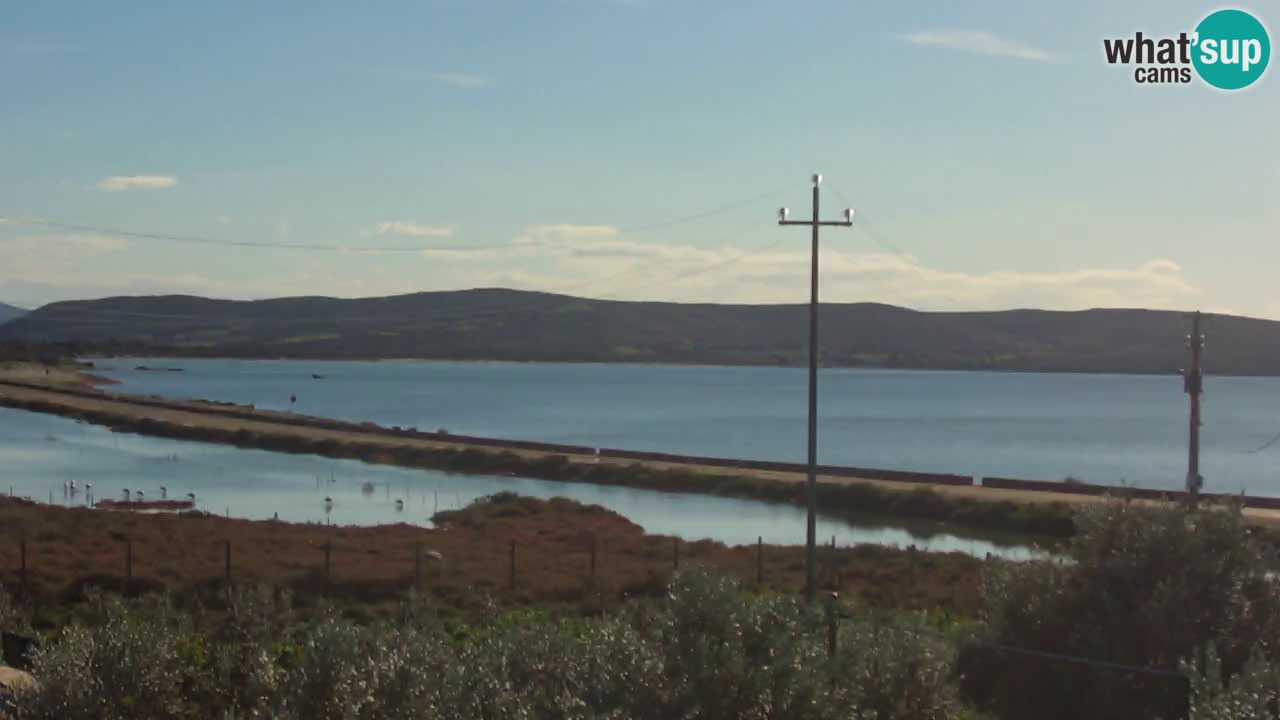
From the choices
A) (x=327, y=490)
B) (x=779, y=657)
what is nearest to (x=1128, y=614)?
(x=779, y=657)

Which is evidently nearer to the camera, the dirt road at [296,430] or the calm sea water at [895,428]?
the dirt road at [296,430]

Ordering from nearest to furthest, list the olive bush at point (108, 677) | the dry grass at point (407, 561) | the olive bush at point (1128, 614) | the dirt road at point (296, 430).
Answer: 1. the olive bush at point (108, 677)
2. the olive bush at point (1128, 614)
3. the dry grass at point (407, 561)
4. the dirt road at point (296, 430)

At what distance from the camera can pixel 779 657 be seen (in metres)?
10.0

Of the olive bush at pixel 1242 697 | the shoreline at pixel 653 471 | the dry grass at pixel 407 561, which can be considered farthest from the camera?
the shoreline at pixel 653 471

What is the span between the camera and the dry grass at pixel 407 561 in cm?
2841

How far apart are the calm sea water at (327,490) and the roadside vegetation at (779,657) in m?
30.2

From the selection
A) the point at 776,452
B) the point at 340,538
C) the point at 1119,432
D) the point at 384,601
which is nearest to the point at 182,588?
the point at 384,601

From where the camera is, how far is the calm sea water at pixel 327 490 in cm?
5269

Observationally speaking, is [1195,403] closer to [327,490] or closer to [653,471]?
[327,490]

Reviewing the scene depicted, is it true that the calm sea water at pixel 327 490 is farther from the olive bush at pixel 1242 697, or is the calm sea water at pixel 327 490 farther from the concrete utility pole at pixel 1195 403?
the olive bush at pixel 1242 697

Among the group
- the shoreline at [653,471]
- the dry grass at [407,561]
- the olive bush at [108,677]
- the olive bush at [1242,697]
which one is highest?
the olive bush at [1242,697]

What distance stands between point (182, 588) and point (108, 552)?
743cm

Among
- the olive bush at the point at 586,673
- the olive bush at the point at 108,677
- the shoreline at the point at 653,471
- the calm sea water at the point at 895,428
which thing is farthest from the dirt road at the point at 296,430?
the olive bush at the point at 108,677

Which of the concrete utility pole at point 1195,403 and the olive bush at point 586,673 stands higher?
the concrete utility pole at point 1195,403
